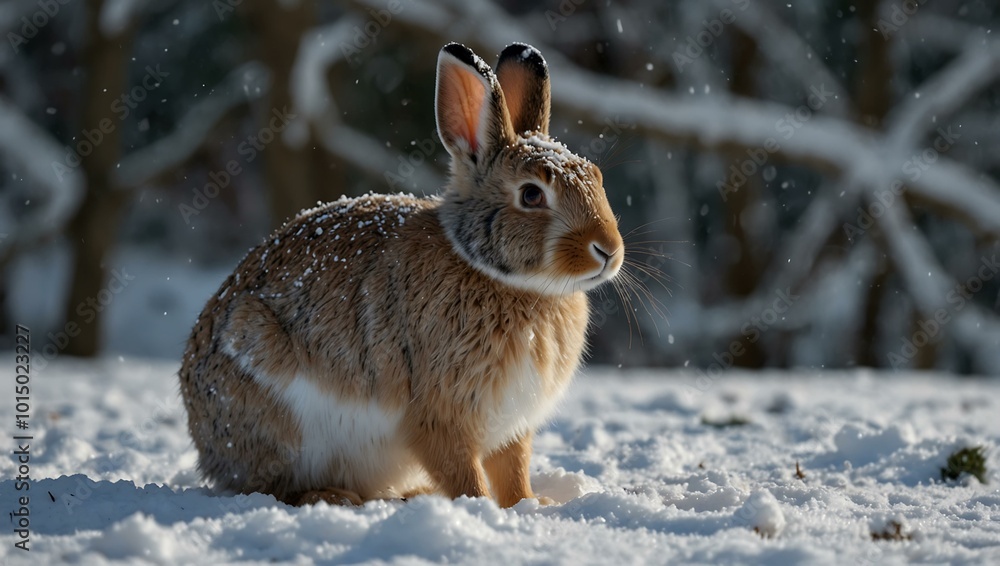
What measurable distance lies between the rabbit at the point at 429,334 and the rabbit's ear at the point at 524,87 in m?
0.17

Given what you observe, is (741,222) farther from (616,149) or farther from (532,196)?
(532,196)

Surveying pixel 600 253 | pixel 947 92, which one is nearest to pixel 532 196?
pixel 600 253

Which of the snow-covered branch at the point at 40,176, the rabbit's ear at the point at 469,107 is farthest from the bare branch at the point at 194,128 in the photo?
the rabbit's ear at the point at 469,107

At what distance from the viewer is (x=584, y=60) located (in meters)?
13.7

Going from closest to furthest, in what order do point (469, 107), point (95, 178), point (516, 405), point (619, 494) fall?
point (619, 494) → point (516, 405) → point (469, 107) → point (95, 178)

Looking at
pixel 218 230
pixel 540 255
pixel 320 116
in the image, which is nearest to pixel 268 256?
pixel 540 255

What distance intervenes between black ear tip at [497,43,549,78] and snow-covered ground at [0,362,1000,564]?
1606mm

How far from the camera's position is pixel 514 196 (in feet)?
12.2

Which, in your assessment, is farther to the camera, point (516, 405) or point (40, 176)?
point (40, 176)

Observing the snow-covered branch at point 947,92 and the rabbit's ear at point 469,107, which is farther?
the snow-covered branch at point 947,92

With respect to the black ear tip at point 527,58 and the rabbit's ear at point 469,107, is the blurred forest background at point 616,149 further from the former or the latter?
the rabbit's ear at point 469,107

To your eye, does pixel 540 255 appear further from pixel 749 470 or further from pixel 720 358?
pixel 720 358

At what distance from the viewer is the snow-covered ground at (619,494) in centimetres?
277

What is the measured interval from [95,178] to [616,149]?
5.30 metres
